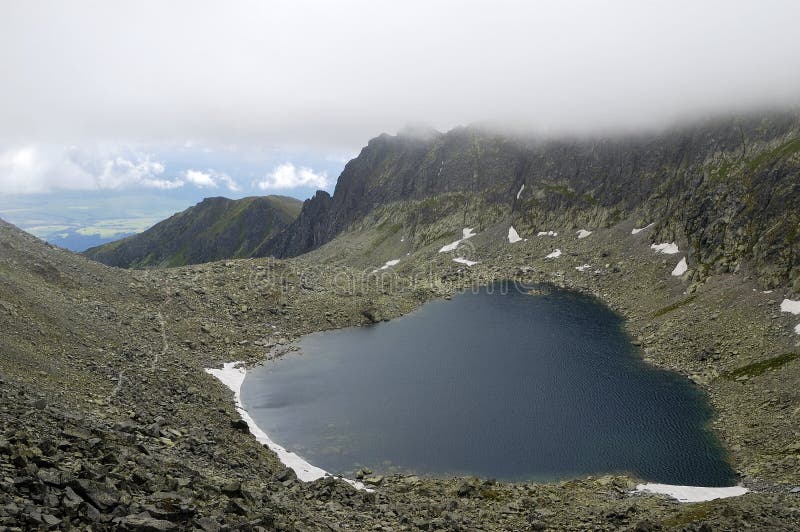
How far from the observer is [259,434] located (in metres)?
48.3

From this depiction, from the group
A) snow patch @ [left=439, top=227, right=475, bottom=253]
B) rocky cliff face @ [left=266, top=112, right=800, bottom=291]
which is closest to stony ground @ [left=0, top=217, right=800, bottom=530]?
rocky cliff face @ [left=266, top=112, right=800, bottom=291]

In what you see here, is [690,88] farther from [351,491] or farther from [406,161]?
[351,491]

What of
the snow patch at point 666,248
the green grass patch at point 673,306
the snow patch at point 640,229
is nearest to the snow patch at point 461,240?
the snow patch at point 640,229

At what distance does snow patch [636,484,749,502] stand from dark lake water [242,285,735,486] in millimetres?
1686

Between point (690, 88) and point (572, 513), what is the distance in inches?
5666

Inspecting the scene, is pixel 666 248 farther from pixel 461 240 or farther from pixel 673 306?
pixel 461 240

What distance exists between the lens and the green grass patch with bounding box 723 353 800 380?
179 ft

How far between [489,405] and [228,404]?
26525 mm

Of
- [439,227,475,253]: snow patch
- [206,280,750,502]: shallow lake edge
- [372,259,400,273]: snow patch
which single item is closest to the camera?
[206,280,750,502]: shallow lake edge

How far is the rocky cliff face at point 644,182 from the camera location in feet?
259

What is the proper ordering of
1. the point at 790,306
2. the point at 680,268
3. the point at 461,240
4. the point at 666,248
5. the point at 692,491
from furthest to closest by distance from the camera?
the point at 461,240, the point at 666,248, the point at 680,268, the point at 790,306, the point at 692,491

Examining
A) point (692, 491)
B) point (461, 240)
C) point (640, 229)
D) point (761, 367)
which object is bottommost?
point (692, 491)

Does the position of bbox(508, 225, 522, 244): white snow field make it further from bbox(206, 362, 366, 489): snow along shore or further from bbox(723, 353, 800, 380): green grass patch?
bbox(206, 362, 366, 489): snow along shore

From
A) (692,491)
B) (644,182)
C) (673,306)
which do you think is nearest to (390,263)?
(644,182)
